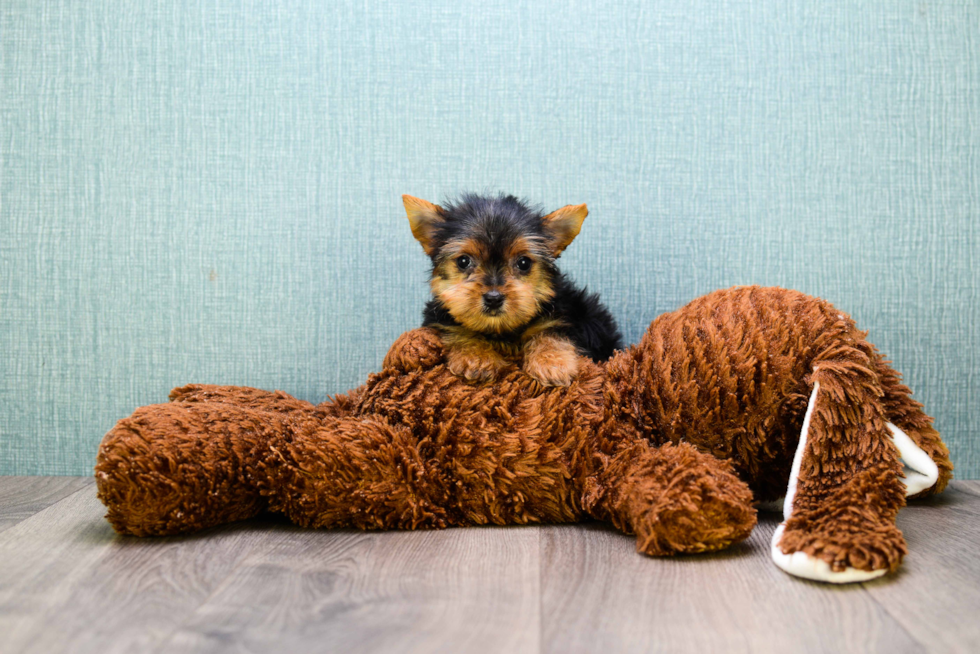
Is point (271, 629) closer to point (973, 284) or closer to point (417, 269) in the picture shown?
point (417, 269)

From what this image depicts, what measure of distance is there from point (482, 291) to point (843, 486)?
884mm

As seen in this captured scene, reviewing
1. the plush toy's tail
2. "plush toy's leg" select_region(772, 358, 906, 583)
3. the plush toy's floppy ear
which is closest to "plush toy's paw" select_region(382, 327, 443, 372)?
the plush toy's tail

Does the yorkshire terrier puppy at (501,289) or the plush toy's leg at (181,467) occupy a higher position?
the yorkshire terrier puppy at (501,289)

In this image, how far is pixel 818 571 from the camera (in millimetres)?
1225

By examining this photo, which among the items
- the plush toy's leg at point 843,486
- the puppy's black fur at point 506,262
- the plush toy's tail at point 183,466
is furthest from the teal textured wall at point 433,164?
the plush toy's leg at point 843,486

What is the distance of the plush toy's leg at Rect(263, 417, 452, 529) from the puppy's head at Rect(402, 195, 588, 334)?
347 mm

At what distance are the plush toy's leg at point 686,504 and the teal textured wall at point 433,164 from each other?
0.79m

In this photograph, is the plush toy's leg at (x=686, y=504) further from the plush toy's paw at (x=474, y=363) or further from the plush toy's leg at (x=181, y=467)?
the plush toy's leg at (x=181, y=467)

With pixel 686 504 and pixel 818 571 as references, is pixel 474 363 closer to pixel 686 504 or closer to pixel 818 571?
pixel 686 504

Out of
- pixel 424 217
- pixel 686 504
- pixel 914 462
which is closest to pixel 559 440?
pixel 686 504

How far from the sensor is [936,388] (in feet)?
7.04

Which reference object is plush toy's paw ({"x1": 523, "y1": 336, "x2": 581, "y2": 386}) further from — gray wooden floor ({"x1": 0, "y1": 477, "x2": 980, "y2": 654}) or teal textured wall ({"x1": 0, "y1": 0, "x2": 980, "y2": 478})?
teal textured wall ({"x1": 0, "y1": 0, "x2": 980, "y2": 478})

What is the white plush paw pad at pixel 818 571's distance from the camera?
3.99 feet

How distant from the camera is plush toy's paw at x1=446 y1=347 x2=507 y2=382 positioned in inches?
65.5
